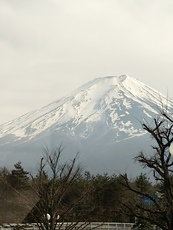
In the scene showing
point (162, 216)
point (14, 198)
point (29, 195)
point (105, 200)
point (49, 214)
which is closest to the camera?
point (162, 216)

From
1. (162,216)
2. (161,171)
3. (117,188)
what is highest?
(117,188)

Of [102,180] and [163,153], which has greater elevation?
[102,180]

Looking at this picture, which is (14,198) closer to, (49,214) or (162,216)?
(49,214)

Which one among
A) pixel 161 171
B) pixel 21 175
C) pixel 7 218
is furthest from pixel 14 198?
pixel 161 171

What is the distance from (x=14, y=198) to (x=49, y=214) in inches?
714

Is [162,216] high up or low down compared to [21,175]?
down

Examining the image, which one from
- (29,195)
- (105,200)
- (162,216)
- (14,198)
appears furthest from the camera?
Answer: (105,200)

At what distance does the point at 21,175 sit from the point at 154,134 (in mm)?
39112

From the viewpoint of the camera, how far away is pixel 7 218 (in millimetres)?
32406

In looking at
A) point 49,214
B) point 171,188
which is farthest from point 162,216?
point 49,214

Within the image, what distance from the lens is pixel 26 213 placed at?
3173 centimetres

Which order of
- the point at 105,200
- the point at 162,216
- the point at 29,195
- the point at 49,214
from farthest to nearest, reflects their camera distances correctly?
the point at 105,200 → the point at 29,195 → the point at 49,214 → the point at 162,216

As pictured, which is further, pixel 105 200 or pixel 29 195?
pixel 105 200

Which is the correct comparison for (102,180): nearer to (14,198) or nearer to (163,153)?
(14,198)
